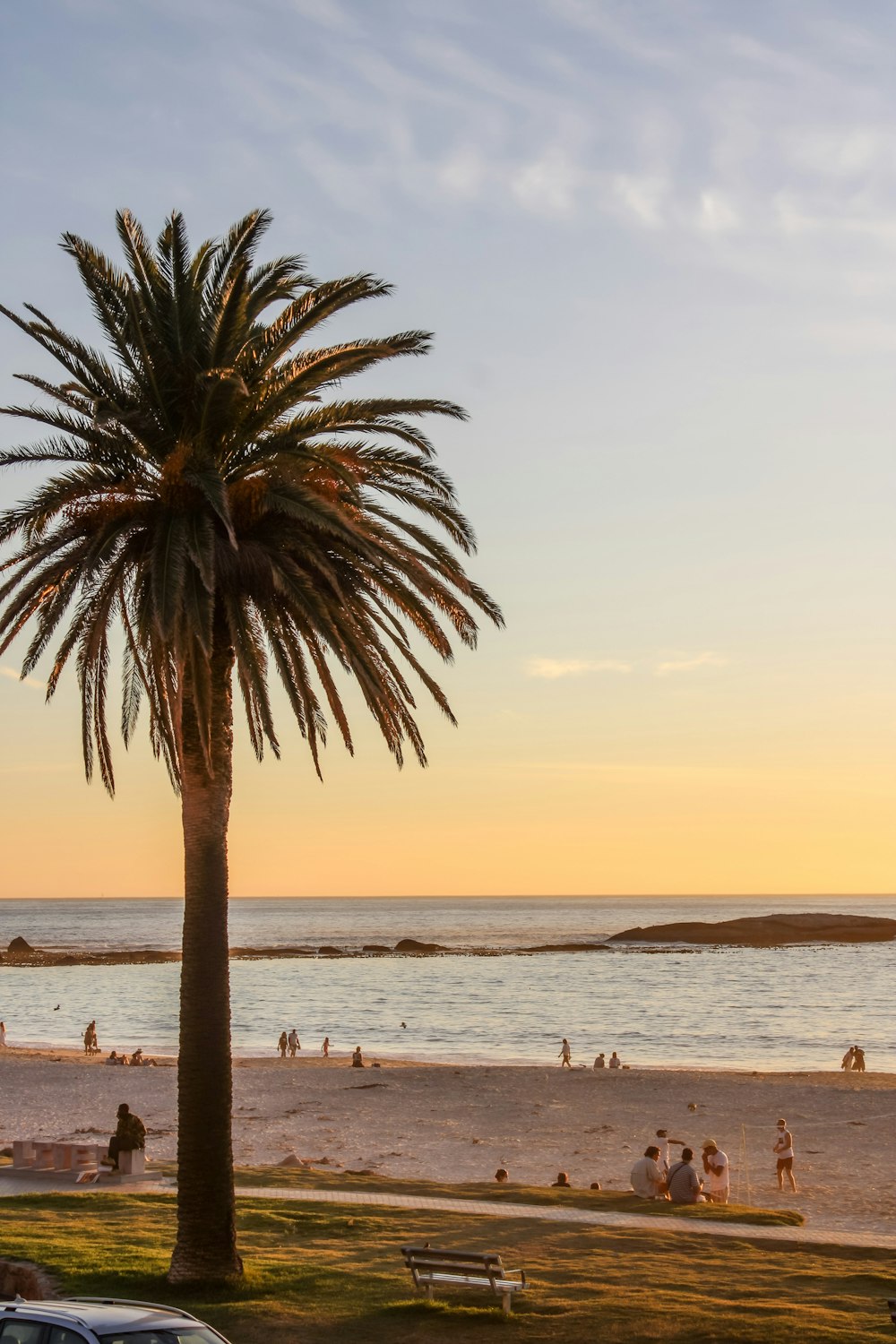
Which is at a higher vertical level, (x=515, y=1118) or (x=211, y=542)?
(x=211, y=542)

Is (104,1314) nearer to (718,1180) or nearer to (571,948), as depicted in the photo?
(718,1180)

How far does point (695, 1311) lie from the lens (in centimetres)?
1223

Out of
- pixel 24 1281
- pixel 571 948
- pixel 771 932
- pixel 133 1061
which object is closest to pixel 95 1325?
pixel 24 1281

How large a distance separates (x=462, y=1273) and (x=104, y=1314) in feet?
18.9

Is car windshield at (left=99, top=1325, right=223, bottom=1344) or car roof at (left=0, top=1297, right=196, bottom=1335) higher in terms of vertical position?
car roof at (left=0, top=1297, right=196, bottom=1335)

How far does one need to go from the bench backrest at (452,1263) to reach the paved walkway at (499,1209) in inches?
208

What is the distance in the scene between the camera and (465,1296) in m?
13.3

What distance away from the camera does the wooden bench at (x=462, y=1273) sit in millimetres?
12609

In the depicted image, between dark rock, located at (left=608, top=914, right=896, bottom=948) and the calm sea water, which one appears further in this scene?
dark rock, located at (left=608, top=914, right=896, bottom=948)

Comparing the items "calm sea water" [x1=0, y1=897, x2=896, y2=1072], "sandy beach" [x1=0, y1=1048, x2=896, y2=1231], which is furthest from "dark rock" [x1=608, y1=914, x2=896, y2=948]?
"sandy beach" [x1=0, y1=1048, x2=896, y2=1231]

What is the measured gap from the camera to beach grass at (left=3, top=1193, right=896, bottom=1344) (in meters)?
11.8

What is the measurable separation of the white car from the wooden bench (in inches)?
199

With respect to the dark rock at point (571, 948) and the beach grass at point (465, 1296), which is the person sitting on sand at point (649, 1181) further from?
the dark rock at point (571, 948)

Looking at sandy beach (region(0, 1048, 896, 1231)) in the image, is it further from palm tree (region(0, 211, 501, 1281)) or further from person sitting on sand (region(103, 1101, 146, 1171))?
palm tree (region(0, 211, 501, 1281))
